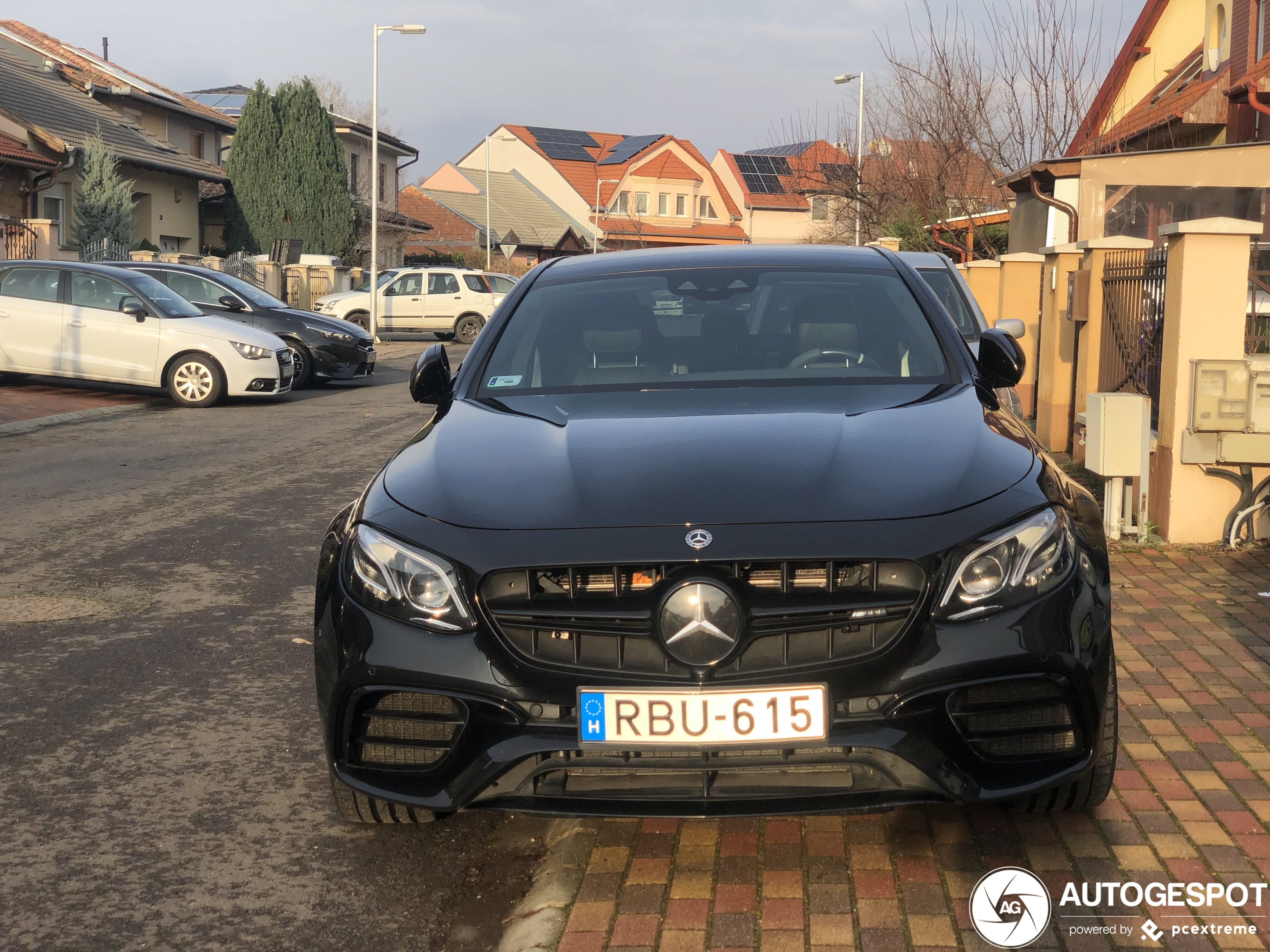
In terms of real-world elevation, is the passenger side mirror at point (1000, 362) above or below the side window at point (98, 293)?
below

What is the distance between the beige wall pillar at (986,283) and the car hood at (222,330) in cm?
841

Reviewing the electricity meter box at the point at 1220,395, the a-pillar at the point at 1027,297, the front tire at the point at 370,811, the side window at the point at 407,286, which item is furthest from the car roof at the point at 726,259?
the side window at the point at 407,286

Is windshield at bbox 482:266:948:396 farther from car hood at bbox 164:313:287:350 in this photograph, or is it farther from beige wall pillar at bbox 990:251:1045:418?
car hood at bbox 164:313:287:350

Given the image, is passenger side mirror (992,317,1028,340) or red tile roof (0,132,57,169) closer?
passenger side mirror (992,317,1028,340)

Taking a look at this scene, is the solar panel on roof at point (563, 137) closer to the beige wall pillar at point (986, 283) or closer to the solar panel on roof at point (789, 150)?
the solar panel on roof at point (789, 150)

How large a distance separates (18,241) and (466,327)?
1019 centimetres

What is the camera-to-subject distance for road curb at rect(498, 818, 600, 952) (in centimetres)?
311

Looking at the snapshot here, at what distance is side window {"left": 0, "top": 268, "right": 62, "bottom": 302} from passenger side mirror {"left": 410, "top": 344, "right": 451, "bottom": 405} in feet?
43.3

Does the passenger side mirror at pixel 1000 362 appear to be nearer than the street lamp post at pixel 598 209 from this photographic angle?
Yes

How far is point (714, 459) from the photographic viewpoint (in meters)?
3.48

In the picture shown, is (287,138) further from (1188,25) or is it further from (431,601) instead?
(431,601)

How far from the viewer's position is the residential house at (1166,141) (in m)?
18.5

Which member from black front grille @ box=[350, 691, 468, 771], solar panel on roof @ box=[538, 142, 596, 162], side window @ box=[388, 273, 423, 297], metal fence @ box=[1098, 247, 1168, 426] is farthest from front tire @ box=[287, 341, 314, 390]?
solar panel on roof @ box=[538, 142, 596, 162]

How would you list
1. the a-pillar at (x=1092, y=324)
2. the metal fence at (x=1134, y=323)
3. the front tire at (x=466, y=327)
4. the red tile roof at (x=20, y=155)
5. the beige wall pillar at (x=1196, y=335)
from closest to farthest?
the beige wall pillar at (x=1196, y=335) → the metal fence at (x=1134, y=323) → the a-pillar at (x=1092, y=324) → the red tile roof at (x=20, y=155) → the front tire at (x=466, y=327)
